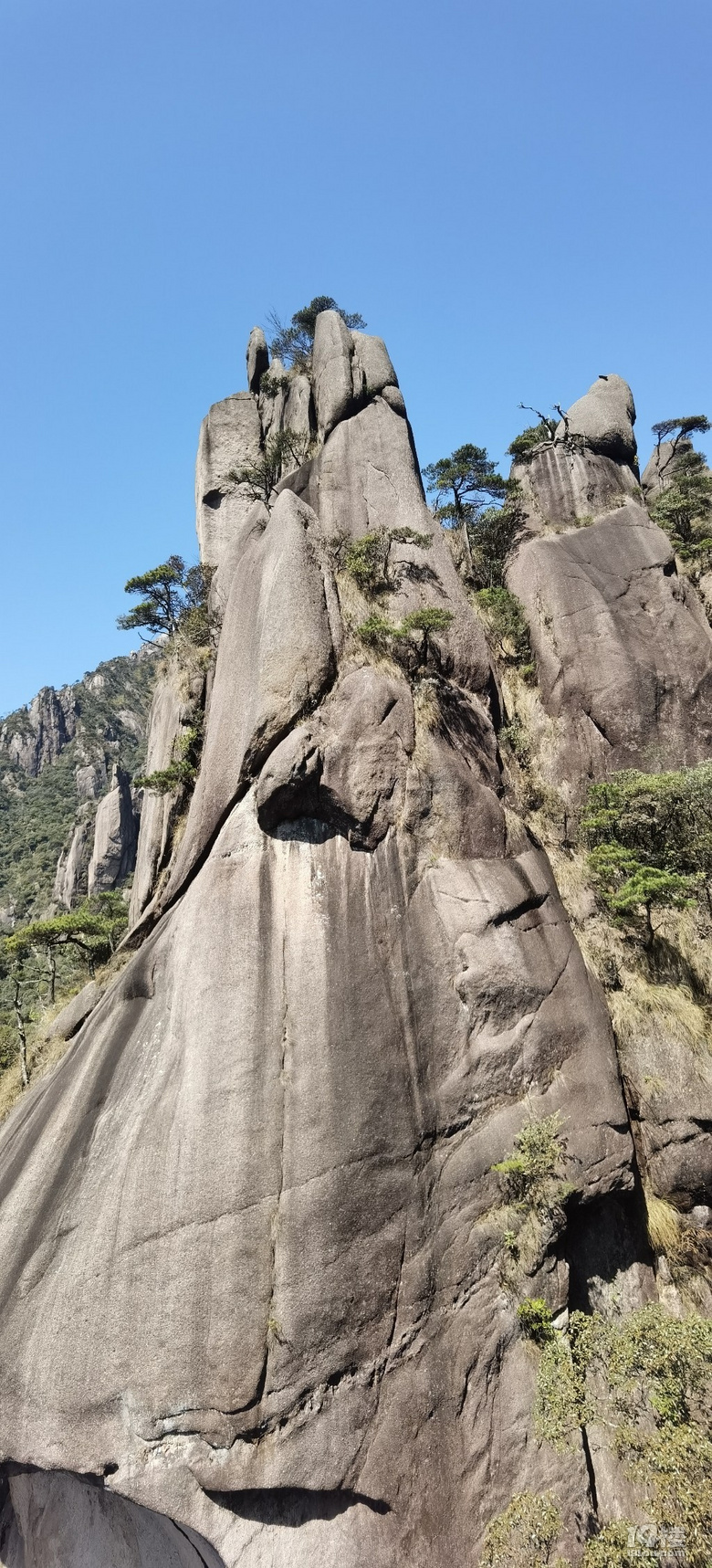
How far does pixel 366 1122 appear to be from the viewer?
11414mm

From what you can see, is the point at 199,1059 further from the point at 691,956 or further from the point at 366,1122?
the point at 691,956

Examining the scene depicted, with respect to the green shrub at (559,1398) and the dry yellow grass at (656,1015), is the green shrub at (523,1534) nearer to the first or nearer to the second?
the green shrub at (559,1398)

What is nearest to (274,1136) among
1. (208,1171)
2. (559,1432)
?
(208,1171)

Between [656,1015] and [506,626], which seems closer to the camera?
[656,1015]

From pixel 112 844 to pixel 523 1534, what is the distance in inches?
2485

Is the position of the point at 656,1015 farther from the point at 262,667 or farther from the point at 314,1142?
the point at 262,667

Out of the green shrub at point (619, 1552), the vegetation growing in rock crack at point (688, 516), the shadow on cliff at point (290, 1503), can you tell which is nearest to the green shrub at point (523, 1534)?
the green shrub at point (619, 1552)

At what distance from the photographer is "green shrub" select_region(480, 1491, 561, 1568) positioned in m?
8.91

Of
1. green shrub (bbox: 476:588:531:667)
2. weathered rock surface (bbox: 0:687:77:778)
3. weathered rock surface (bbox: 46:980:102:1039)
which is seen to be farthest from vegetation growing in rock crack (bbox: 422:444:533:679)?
weathered rock surface (bbox: 0:687:77:778)

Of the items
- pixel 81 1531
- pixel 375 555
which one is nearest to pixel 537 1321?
pixel 81 1531

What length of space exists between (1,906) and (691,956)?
71.0 metres

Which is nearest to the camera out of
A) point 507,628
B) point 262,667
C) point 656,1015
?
point 656,1015

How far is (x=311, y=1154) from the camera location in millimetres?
11102

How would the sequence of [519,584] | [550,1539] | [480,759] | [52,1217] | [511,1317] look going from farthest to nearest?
1. [519,584]
2. [480,759]
3. [52,1217]
4. [511,1317]
5. [550,1539]
